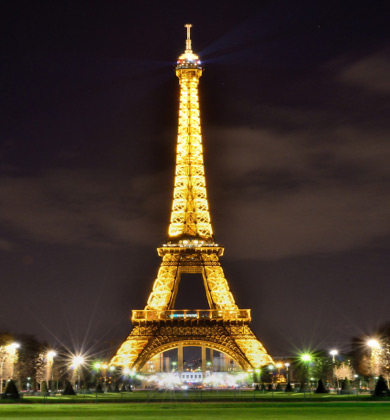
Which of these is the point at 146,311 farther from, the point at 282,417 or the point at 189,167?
the point at 282,417

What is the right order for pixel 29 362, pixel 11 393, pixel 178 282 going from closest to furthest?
pixel 11 393
pixel 29 362
pixel 178 282

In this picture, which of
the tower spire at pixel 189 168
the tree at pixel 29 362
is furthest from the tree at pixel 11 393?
the tower spire at pixel 189 168

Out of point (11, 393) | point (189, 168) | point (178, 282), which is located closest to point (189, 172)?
point (189, 168)

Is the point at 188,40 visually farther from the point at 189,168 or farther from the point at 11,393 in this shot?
the point at 11,393

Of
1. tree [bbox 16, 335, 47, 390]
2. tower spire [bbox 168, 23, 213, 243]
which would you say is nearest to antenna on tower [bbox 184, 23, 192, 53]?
tower spire [bbox 168, 23, 213, 243]

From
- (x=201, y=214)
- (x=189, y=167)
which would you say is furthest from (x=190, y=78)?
(x=201, y=214)

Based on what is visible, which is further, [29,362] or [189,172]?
[189,172]

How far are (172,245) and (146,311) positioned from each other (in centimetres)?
1002

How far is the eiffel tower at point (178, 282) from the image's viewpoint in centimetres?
10188

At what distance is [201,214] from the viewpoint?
109 m

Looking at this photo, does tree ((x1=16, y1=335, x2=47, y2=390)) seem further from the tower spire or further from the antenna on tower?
the antenna on tower

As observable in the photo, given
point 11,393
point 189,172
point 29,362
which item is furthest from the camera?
point 189,172

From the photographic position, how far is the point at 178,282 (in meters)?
109

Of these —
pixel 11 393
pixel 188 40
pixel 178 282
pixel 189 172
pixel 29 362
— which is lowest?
pixel 11 393
